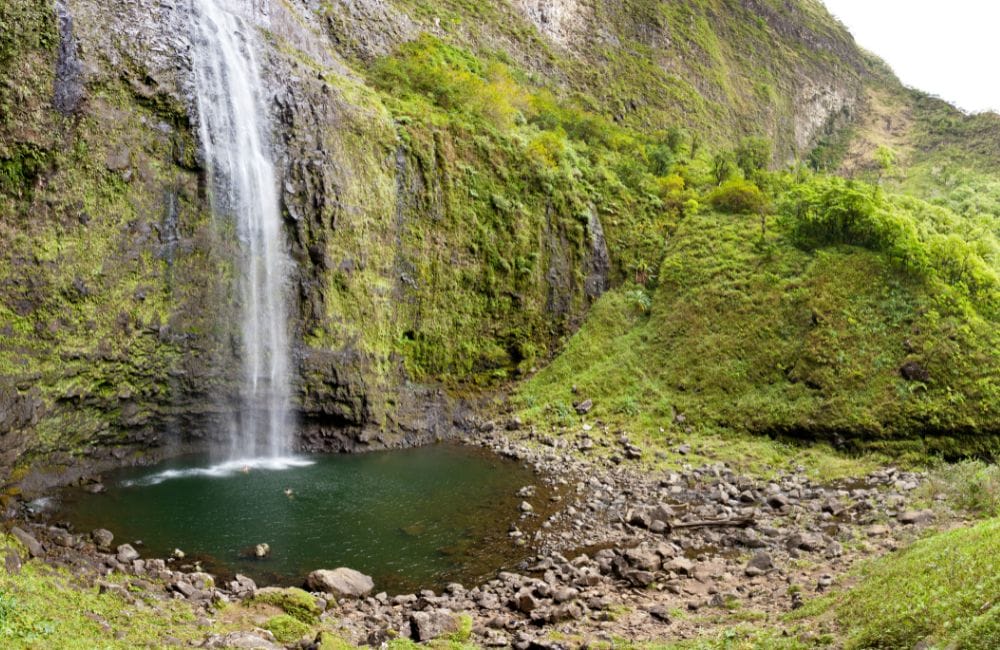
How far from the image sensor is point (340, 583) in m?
12.1

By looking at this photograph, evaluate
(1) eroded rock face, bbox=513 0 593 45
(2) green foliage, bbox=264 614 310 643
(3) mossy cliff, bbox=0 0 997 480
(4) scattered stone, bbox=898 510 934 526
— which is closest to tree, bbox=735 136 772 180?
(3) mossy cliff, bbox=0 0 997 480

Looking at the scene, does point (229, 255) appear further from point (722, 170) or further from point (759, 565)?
point (722, 170)

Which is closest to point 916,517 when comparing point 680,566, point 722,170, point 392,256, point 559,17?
point 680,566

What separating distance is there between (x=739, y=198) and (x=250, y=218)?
24478 millimetres

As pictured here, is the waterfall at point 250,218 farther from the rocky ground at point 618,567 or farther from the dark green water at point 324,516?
the rocky ground at point 618,567

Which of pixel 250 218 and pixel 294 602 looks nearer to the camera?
pixel 294 602

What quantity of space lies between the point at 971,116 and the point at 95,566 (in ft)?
276

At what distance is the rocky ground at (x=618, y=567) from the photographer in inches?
406

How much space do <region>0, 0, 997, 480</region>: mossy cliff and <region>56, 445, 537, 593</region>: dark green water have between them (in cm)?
253

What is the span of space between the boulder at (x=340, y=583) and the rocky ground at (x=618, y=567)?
26 millimetres

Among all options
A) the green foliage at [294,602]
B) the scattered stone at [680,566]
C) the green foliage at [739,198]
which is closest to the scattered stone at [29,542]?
the green foliage at [294,602]

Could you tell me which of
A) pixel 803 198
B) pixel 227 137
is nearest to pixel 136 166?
pixel 227 137

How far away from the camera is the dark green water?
1340cm

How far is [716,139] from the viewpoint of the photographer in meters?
55.3
